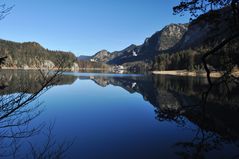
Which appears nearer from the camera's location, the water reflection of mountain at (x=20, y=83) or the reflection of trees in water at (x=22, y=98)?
the reflection of trees in water at (x=22, y=98)

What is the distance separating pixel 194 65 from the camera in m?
124

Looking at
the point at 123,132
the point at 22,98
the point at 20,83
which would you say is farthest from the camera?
the point at 123,132

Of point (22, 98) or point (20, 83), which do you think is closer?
point (22, 98)

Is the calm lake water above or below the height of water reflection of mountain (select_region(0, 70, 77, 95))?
below

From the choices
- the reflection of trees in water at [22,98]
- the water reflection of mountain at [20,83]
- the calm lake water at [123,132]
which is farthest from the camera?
the calm lake water at [123,132]

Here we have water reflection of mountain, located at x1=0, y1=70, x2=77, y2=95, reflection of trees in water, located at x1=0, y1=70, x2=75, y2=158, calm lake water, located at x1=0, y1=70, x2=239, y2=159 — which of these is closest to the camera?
reflection of trees in water, located at x1=0, y1=70, x2=75, y2=158

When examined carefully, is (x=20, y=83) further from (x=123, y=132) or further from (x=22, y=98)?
(x=123, y=132)

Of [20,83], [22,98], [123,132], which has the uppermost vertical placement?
[20,83]

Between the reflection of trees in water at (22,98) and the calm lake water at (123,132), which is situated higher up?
the reflection of trees in water at (22,98)

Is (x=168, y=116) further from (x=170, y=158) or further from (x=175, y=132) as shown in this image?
(x=175, y=132)

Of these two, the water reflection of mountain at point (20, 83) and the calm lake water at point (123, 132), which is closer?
the water reflection of mountain at point (20, 83)

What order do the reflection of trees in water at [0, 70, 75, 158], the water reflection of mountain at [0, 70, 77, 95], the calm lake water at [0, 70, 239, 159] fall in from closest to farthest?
the reflection of trees in water at [0, 70, 75, 158] → the water reflection of mountain at [0, 70, 77, 95] → the calm lake water at [0, 70, 239, 159]

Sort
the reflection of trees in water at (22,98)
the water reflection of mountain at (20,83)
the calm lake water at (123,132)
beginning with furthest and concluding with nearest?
Answer: the calm lake water at (123,132) → the water reflection of mountain at (20,83) → the reflection of trees in water at (22,98)

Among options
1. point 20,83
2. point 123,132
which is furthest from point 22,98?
point 123,132
